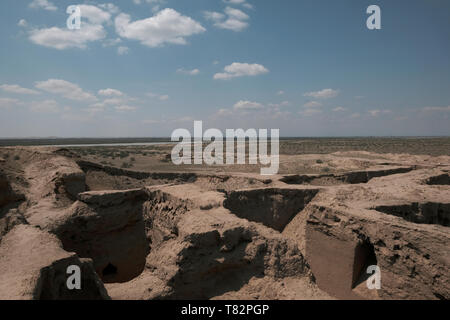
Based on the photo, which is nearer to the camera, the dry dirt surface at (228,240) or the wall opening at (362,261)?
the dry dirt surface at (228,240)

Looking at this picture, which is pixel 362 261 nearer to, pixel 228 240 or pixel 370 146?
pixel 228 240

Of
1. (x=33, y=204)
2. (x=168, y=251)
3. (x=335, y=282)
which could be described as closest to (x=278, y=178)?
(x=335, y=282)

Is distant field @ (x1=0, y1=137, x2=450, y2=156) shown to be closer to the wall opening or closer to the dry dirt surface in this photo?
the dry dirt surface

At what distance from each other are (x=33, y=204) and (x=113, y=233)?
12.4 feet

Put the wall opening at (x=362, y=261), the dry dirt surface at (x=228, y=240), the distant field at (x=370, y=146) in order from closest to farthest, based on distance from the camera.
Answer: the dry dirt surface at (x=228, y=240) < the wall opening at (x=362, y=261) < the distant field at (x=370, y=146)

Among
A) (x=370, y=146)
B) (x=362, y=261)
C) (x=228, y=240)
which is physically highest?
(x=370, y=146)

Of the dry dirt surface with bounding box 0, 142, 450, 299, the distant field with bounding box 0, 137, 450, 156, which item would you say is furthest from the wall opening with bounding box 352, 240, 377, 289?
the distant field with bounding box 0, 137, 450, 156

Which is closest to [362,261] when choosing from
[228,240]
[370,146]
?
[228,240]

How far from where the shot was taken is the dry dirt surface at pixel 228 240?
201 inches

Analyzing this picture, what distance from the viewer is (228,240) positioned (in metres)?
5.66

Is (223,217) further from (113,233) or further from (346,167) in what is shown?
(346,167)

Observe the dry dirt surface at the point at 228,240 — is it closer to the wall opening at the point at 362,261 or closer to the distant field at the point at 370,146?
the wall opening at the point at 362,261

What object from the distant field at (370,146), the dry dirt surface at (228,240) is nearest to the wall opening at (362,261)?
the dry dirt surface at (228,240)
